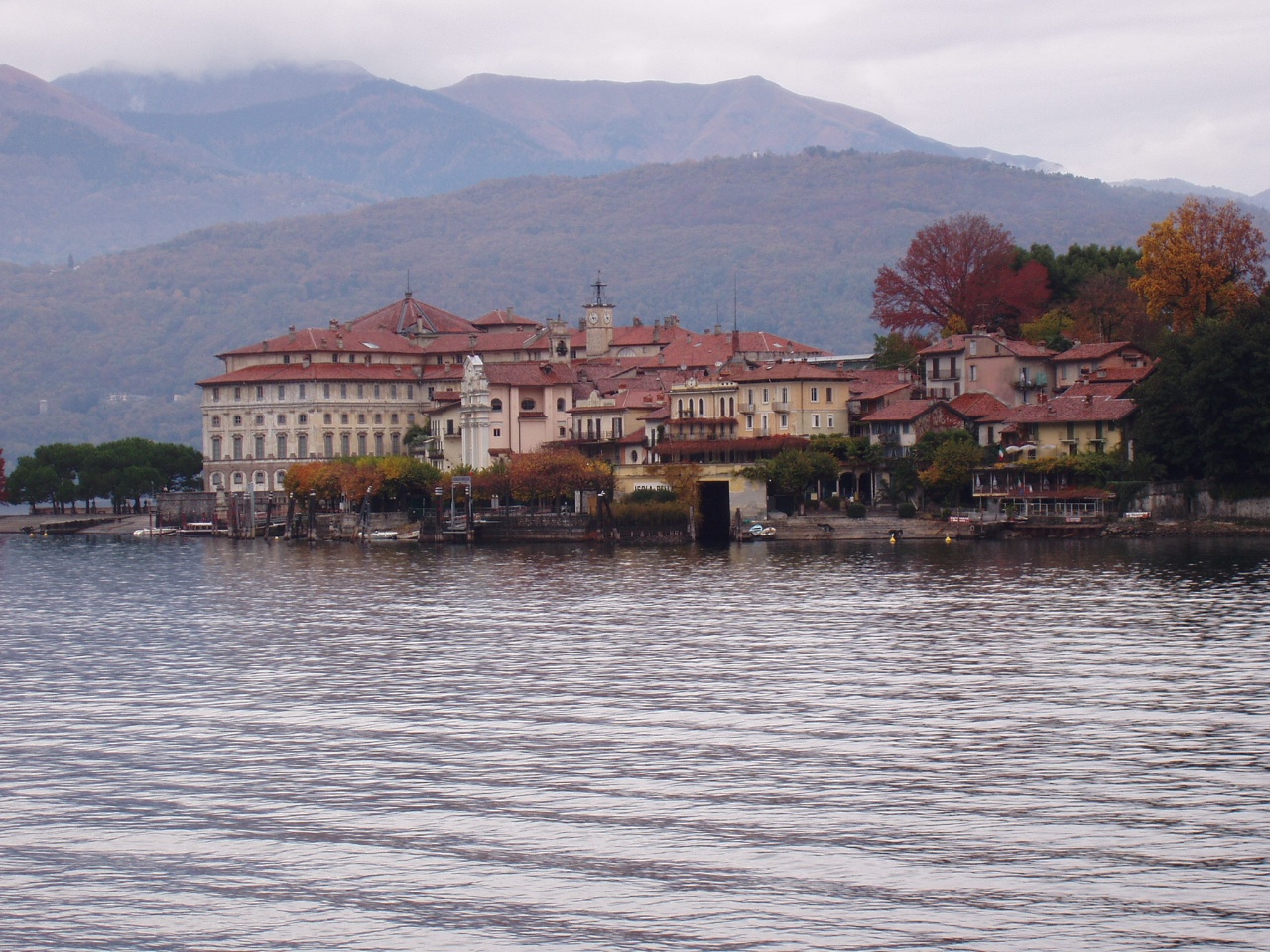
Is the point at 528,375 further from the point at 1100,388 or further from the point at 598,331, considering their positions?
the point at 1100,388

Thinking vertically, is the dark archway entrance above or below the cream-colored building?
below

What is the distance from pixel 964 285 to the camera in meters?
136

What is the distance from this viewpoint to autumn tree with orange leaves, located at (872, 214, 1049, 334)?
13488 cm

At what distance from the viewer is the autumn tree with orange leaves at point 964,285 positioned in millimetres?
134875

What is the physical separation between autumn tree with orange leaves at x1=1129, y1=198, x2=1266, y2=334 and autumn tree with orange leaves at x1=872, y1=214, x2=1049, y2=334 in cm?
1846

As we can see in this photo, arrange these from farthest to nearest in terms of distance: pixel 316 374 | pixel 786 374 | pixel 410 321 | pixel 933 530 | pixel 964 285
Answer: pixel 410 321, pixel 316 374, pixel 964 285, pixel 786 374, pixel 933 530

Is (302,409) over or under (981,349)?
under

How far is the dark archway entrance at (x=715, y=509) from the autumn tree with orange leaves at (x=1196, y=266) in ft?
92.9

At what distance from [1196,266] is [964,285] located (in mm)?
24422

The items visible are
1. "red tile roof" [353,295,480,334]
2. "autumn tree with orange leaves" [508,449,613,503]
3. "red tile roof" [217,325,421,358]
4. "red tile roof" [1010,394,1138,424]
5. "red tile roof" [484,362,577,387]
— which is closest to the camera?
"red tile roof" [1010,394,1138,424]

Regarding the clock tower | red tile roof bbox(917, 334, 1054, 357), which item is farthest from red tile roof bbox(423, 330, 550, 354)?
red tile roof bbox(917, 334, 1054, 357)

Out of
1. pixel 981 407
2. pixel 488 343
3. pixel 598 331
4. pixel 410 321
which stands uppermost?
pixel 410 321

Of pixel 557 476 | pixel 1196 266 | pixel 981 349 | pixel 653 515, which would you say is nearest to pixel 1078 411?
pixel 981 349

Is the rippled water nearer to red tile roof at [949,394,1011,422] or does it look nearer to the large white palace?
red tile roof at [949,394,1011,422]
